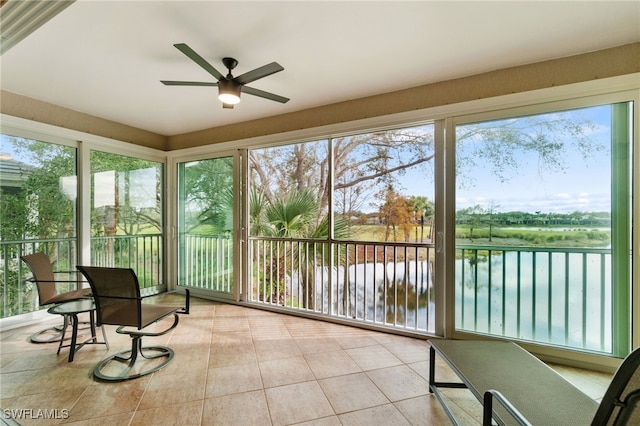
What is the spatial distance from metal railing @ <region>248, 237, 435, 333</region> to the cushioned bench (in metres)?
1.11

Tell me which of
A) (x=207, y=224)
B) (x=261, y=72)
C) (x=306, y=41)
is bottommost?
(x=207, y=224)

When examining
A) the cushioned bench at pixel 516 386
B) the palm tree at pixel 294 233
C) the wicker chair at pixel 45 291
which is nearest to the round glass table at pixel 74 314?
the wicker chair at pixel 45 291

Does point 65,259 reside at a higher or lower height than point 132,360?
higher

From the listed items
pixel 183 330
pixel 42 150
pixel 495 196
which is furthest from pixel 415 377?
pixel 42 150

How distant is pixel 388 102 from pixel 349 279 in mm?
2190

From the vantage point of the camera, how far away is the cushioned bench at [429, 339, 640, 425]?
3.76 ft

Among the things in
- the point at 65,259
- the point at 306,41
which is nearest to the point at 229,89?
the point at 306,41

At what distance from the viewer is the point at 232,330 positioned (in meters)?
2.98

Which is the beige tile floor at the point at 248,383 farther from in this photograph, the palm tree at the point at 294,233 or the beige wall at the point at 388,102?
the beige wall at the point at 388,102

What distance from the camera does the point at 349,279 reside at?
356cm

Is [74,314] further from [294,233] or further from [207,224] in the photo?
[294,233]

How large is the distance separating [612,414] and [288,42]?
2.61 m

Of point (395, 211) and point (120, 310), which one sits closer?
point (120, 310)

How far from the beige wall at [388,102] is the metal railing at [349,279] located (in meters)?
1.51
